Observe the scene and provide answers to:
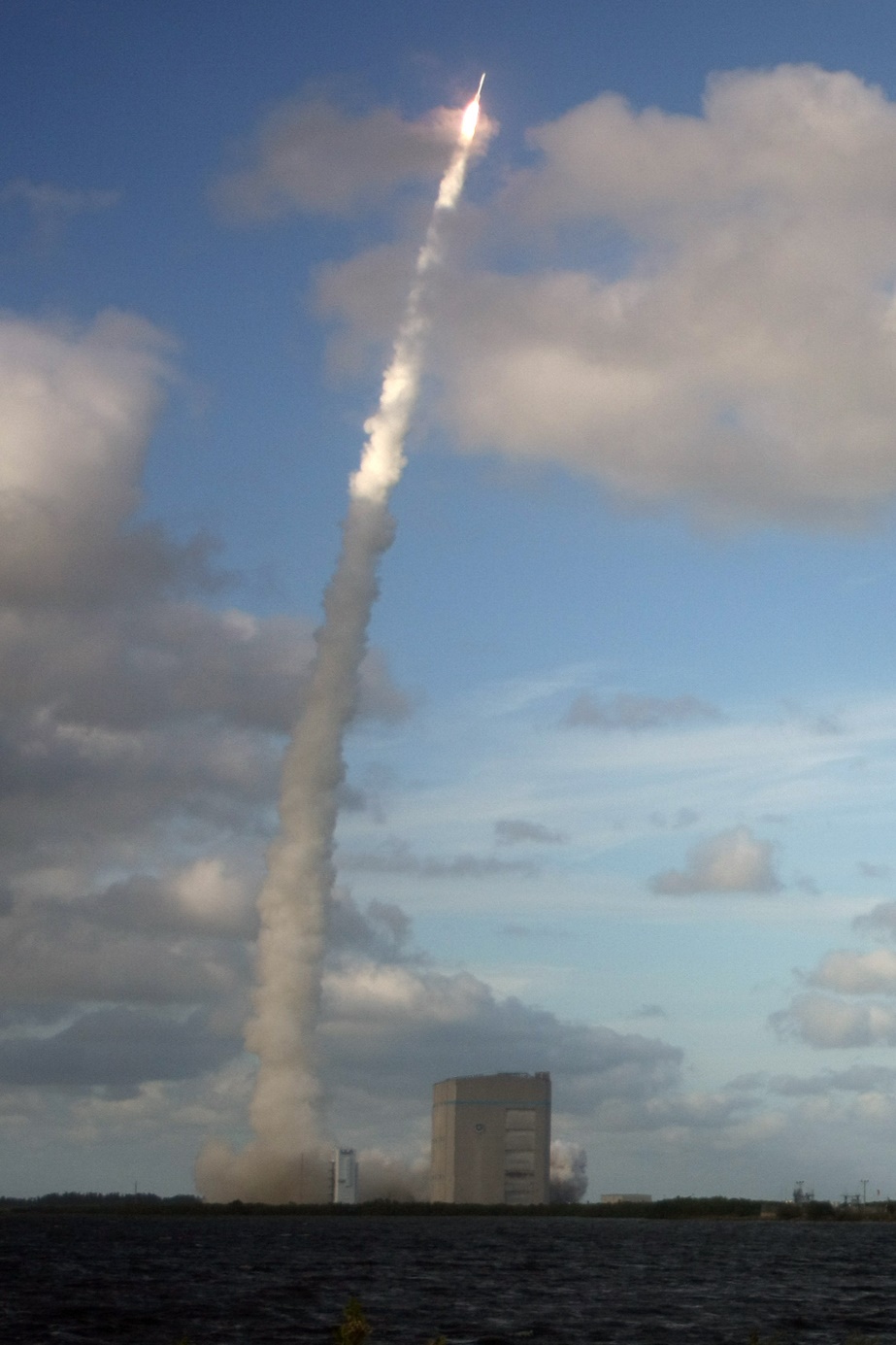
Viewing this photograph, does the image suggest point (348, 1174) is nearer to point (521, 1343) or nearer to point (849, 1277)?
point (849, 1277)

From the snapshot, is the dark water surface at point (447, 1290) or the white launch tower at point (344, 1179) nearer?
the dark water surface at point (447, 1290)

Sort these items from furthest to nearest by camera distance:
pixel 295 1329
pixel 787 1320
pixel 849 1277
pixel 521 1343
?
pixel 849 1277 → pixel 787 1320 → pixel 295 1329 → pixel 521 1343

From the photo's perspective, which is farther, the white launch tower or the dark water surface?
the white launch tower

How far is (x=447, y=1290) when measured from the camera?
8506 centimetres

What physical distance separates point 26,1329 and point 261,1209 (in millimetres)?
125787

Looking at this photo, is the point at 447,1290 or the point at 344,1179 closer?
the point at 447,1290

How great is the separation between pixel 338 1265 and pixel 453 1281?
18.4 m

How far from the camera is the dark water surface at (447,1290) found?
62219 millimetres

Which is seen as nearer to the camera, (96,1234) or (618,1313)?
(618,1313)

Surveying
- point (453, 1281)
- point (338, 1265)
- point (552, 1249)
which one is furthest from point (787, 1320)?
point (552, 1249)

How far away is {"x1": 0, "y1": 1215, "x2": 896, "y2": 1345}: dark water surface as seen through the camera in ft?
204

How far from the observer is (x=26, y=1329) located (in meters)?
62.2

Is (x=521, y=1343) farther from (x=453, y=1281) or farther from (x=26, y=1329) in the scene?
(x=453, y=1281)

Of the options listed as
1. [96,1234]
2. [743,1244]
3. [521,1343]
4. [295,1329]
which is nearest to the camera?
[521,1343]
